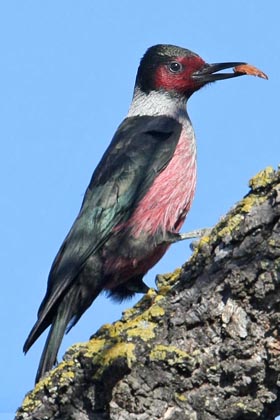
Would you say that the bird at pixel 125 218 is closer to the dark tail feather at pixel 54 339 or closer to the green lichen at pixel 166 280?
the dark tail feather at pixel 54 339

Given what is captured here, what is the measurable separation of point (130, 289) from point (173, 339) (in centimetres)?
296

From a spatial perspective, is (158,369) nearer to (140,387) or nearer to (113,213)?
(140,387)

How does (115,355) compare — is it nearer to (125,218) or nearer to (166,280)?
(166,280)

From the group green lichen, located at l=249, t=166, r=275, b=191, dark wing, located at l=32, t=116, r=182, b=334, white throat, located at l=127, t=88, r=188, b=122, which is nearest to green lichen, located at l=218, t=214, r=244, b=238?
green lichen, located at l=249, t=166, r=275, b=191

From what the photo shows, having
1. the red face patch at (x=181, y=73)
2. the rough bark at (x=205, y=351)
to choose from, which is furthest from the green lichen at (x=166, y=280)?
the red face patch at (x=181, y=73)

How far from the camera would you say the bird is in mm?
6207

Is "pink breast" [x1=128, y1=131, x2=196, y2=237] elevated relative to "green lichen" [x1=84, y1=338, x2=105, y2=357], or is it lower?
elevated

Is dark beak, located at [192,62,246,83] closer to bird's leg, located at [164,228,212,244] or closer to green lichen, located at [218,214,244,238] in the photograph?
bird's leg, located at [164,228,212,244]

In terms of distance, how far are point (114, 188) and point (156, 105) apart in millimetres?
1353

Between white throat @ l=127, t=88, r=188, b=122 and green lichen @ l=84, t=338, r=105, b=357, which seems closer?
green lichen @ l=84, t=338, r=105, b=357

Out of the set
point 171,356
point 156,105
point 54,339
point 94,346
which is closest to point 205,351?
point 171,356

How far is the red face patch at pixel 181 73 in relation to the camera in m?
7.87

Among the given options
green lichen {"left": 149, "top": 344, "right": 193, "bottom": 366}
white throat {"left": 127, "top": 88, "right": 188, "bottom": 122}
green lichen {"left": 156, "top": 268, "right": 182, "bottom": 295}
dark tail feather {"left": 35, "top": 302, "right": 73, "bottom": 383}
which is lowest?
green lichen {"left": 149, "top": 344, "right": 193, "bottom": 366}

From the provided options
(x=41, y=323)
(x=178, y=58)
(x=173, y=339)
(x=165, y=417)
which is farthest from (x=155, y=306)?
(x=178, y=58)
